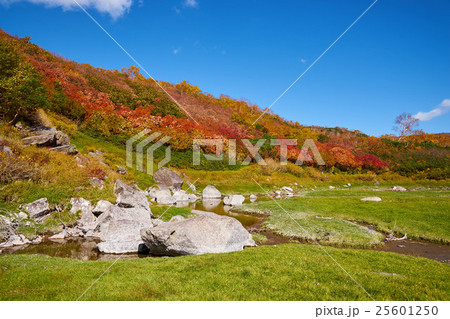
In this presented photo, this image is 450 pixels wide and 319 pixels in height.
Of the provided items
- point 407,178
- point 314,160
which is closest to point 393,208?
point 314,160

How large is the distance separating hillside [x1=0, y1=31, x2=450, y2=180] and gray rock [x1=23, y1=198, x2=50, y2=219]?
928 centimetres

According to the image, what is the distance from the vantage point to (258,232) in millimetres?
16203

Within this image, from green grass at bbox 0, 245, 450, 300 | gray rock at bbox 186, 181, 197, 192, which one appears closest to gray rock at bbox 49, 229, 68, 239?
green grass at bbox 0, 245, 450, 300

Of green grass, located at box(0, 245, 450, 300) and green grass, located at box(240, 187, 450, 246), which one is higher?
green grass, located at box(0, 245, 450, 300)

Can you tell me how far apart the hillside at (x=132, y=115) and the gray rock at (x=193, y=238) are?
57.5 ft

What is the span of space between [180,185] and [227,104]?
54.4 meters

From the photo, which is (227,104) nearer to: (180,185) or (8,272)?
(180,185)

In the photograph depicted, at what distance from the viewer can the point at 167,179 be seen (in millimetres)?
30422

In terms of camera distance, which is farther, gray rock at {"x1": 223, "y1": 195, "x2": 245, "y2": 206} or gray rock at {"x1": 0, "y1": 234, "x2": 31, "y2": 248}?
gray rock at {"x1": 223, "y1": 195, "x2": 245, "y2": 206}

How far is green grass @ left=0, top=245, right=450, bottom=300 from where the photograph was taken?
5609 millimetres

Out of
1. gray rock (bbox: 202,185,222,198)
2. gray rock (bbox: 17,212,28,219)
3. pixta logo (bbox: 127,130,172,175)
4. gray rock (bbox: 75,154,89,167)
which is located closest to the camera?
gray rock (bbox: 17,212,28,219)

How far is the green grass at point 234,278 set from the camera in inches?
221

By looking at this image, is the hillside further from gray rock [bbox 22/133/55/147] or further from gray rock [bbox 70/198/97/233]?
gray rock [bbox 70/198/97/233]

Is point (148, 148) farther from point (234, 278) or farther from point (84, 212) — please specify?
point (234, 278)
